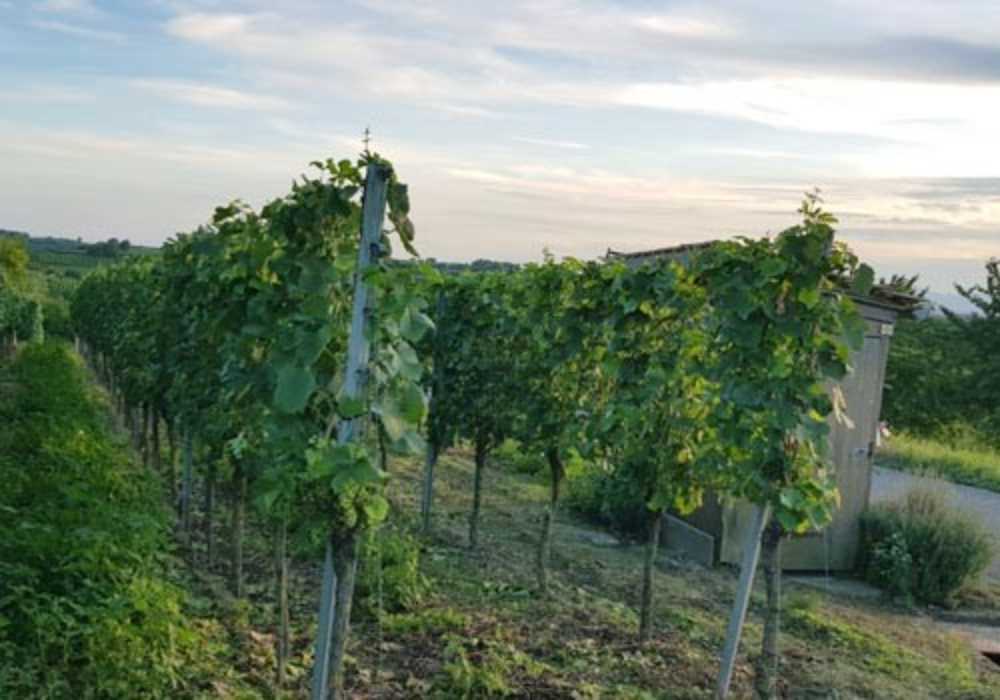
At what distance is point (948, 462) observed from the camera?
1916cm

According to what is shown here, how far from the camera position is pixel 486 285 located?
988cm

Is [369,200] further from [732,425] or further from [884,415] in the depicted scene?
[884,415]

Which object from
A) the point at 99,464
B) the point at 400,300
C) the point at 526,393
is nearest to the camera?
the point at 400,300

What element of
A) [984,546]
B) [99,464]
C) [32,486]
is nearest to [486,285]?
[99,464]

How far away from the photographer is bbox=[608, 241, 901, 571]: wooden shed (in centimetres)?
1005

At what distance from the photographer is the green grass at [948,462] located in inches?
706

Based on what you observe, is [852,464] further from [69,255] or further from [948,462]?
[69,255]

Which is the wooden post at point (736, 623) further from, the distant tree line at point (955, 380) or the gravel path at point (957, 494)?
the distant tree line at point (955, 380)

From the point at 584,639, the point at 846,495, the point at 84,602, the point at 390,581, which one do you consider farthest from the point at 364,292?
the point at 846,495

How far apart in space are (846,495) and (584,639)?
4387mm

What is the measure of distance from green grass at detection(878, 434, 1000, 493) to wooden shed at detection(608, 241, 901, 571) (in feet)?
25.5

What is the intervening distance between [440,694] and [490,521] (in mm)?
5977

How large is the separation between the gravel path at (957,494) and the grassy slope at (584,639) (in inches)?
69.1

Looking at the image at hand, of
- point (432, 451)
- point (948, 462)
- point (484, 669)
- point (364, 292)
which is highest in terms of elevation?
point (364, 292)
